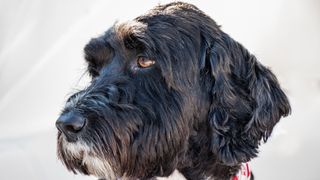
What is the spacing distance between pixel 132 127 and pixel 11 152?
128 cm

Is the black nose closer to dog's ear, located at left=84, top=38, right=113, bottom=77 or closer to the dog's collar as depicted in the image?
dog's ear, located at left=84, top=38, right=113, bottom=77

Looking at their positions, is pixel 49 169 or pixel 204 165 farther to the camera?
pixel 49 169

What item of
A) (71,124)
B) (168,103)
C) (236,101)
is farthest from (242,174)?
(71,124)

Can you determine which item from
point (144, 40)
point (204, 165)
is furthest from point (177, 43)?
point (204, 165)

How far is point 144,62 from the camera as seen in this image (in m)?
1.76

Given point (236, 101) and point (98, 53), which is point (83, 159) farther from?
point (236, 101)

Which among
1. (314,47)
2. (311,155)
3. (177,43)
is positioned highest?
(177,43)

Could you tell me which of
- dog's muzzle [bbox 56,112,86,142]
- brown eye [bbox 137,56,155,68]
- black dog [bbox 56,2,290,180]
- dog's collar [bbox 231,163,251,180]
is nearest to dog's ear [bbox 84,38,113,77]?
black dog [bbox 56,2,290,180]

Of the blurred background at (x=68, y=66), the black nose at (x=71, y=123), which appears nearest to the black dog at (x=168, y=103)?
the black nose at (x=71, y=123)

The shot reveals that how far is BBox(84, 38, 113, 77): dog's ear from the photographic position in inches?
73.3

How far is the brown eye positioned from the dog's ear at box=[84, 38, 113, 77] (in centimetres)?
13

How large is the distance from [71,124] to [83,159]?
0.14m

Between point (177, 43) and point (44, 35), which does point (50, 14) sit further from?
point (177, 43)

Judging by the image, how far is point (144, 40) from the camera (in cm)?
173
